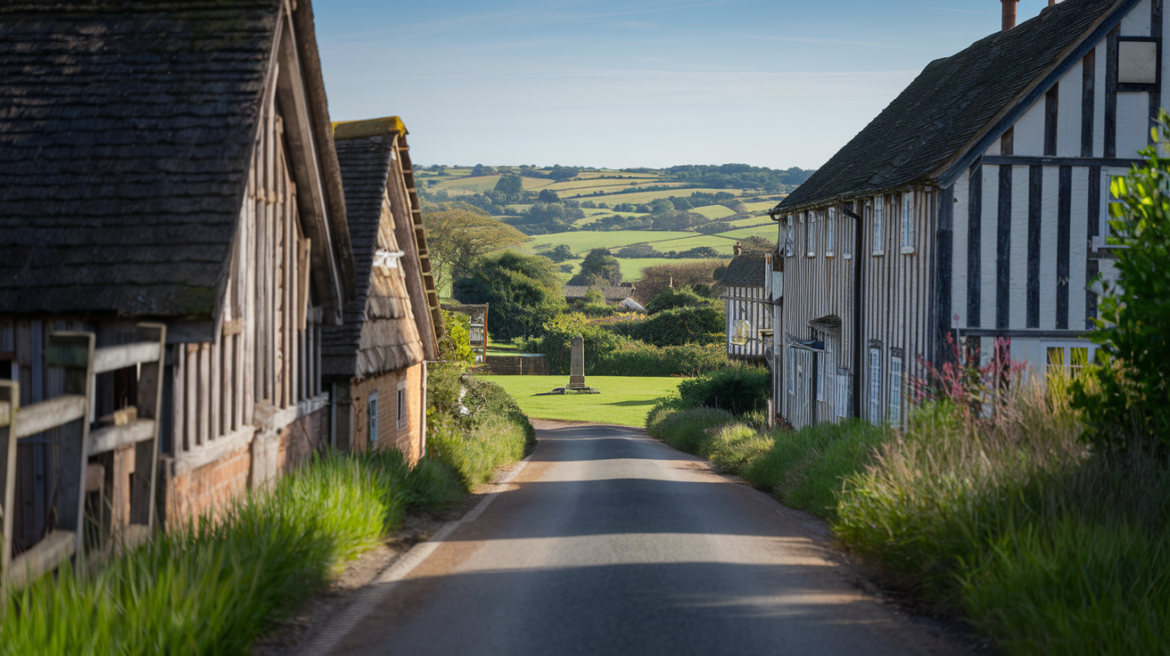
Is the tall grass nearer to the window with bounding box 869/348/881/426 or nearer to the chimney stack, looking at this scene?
the window with bounding box 869/348/881/426

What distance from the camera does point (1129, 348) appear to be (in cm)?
753

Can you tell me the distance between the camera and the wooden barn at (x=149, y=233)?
720 cm

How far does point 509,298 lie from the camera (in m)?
78.3

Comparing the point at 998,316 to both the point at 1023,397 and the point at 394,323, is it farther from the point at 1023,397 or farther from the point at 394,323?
the point at 394,323

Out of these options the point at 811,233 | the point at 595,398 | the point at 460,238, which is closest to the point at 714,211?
the point at 460,238

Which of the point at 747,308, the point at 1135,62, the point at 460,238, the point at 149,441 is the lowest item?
the point at 149,441

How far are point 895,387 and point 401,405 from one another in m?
9.17

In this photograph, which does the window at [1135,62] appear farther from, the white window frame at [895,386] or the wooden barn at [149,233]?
the wooden barn at [149,233]

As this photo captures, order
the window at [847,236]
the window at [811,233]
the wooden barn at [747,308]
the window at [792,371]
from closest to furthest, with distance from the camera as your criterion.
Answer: the window at [847,236]
the window at [811,233]
the window at [792,371]
the wooden barn at [747,308]

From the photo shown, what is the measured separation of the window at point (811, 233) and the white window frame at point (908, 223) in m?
6.54

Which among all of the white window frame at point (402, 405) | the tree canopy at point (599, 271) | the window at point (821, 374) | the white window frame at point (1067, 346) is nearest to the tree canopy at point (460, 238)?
the tree canopy at point (599, 271)

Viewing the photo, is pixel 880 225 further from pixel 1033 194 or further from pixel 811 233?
pixel 811 233

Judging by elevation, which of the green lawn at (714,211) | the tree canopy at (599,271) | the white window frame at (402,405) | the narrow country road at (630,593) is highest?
the green lawn at (714,211)

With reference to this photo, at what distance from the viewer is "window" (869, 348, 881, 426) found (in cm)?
1869
